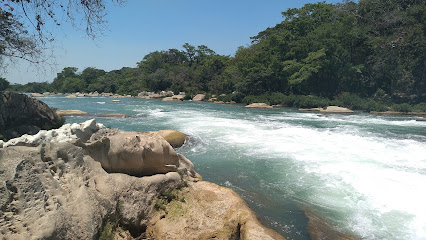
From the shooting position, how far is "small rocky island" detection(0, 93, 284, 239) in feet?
9.45

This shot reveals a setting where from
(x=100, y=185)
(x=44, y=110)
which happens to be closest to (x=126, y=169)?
(x=100, y=185)

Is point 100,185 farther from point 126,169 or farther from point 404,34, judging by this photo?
point 404,34

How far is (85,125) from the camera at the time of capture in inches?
211

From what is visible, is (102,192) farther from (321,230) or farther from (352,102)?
(352,102)

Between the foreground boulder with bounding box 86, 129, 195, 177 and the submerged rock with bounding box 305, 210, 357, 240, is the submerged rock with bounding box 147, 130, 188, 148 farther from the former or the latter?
the submerged rock with bounding box 305, 210, 357, 240

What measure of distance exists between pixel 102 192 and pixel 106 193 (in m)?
0.06

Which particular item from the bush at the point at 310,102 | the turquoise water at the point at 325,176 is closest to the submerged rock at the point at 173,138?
the turquoise water at the point at 325,176

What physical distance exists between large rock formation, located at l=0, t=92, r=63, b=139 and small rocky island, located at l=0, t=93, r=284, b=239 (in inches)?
235

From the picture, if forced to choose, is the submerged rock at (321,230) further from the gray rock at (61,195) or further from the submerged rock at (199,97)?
the submerged rock at (199,97)

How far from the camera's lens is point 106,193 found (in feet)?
13.3

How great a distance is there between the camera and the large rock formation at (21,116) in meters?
9.96

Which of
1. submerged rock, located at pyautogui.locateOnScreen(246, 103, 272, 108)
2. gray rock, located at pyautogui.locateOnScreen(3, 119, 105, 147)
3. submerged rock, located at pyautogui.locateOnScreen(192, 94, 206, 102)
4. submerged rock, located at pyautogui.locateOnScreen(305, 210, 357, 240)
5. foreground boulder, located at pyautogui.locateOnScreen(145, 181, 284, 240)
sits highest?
gray rock, located at pyautogui.locateOnScreen(3, 119, 105, 147)

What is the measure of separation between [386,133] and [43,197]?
632 inches

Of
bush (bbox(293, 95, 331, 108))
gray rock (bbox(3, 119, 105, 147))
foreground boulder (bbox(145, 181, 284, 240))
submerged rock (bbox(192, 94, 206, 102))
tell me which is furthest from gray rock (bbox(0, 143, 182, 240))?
submerged rock (bbox(192, 94, 206, 102))
